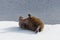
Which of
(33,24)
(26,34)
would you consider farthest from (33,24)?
(26,34)

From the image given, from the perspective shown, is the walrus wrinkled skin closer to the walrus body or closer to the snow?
the walrus body

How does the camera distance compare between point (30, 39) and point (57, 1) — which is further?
point (57, 1)

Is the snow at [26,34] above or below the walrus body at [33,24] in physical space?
below

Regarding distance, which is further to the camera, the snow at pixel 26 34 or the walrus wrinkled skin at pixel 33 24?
the walrus wrinkled skin at pixel 33 24

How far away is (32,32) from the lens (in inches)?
239

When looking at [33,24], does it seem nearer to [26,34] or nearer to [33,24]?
[33,24]

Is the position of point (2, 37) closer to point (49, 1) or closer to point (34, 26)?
point (34, 26)

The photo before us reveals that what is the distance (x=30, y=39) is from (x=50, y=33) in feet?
2.59

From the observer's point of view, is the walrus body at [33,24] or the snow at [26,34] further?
the walrus body at [33,24]

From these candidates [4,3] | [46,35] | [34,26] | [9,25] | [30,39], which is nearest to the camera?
[30,39]

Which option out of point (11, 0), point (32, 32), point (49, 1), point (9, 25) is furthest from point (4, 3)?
point (32, 32)

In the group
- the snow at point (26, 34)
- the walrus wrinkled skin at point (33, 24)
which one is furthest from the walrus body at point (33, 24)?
the snow at point (26, 34)

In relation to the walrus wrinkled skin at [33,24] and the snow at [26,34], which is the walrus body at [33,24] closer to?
the walrus wrinkled skin at [33,24]

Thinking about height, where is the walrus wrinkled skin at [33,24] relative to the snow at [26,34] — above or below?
above
